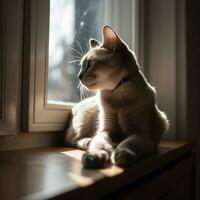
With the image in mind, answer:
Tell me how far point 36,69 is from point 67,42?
0.87 feet

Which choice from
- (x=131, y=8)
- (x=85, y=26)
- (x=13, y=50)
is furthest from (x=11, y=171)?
(x=131, y=8)

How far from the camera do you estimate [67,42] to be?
45.6 inches

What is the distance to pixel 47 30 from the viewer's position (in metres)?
0.97

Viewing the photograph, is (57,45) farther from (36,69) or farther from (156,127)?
(156,127)

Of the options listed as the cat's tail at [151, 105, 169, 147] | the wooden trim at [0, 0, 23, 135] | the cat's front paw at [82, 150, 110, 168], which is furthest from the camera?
the cat's tail at [151, 105, 169, 147]

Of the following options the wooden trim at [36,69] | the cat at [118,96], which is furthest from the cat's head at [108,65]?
the wooden trim at [36,69]

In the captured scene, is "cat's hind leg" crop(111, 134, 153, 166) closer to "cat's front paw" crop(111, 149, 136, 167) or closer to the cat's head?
"cat's front paw" crop(111, 149, 136, 167)

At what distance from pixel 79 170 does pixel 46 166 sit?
0.27 feet

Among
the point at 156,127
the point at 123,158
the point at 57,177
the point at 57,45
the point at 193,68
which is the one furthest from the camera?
the point at 193,68

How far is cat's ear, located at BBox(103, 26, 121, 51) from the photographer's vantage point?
946 mm

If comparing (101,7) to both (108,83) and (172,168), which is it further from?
(172,168)

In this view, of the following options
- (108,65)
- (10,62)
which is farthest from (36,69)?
(108,65)

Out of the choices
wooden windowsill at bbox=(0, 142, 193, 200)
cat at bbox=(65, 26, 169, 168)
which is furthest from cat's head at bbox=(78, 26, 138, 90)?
wooden windowsill at bbox=(0, 142, 193, 200)

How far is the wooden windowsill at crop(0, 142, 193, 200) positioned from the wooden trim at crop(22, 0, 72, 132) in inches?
7.3
